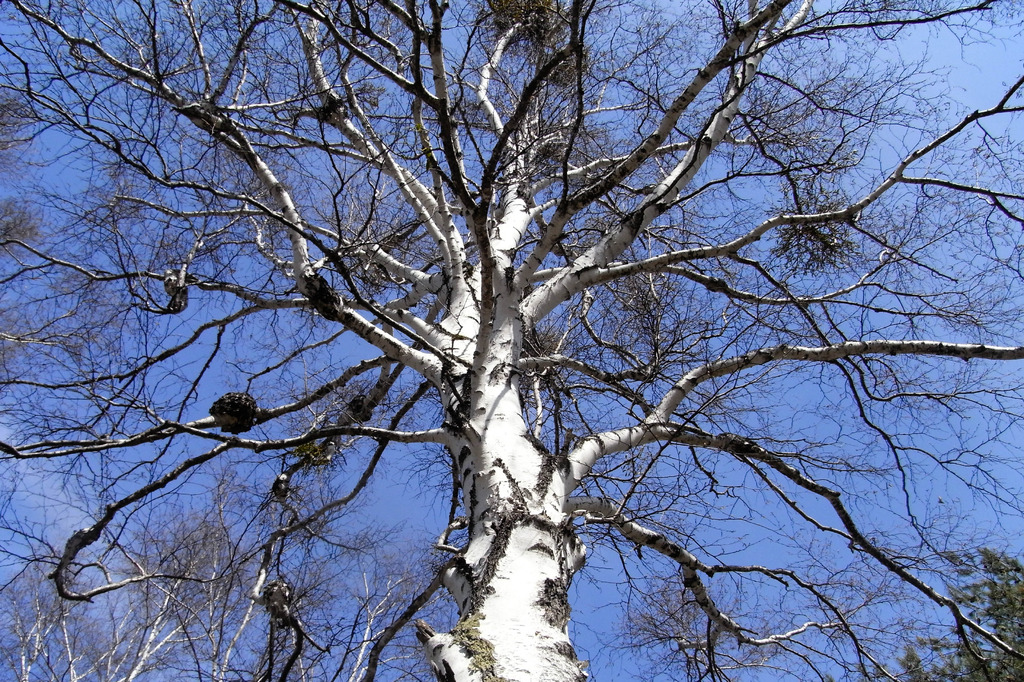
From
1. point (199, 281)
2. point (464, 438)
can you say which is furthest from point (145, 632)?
point (464, 438)

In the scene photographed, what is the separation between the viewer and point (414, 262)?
5023 mm

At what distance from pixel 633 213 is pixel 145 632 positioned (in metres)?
7.37

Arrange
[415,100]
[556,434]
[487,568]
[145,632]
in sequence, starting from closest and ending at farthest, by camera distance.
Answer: [487,568] < [415,100] < [556,434] < [145,632]

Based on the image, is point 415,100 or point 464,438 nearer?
point 464,438

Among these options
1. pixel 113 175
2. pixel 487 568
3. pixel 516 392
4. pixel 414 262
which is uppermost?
pixel 414 262

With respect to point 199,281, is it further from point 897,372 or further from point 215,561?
point 215,561

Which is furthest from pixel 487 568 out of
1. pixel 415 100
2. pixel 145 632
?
pixel 145 632

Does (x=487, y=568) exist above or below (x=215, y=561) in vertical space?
below

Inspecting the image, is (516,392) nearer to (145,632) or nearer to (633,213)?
(633,213)

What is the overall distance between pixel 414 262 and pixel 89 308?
7.24 feet

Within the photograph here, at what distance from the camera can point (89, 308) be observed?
12.1 feet

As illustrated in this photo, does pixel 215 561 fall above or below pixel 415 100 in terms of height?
below

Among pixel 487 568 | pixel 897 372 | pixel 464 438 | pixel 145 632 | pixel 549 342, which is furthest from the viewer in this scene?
pixel 145 632

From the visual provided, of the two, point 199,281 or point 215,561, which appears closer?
point 199,281
